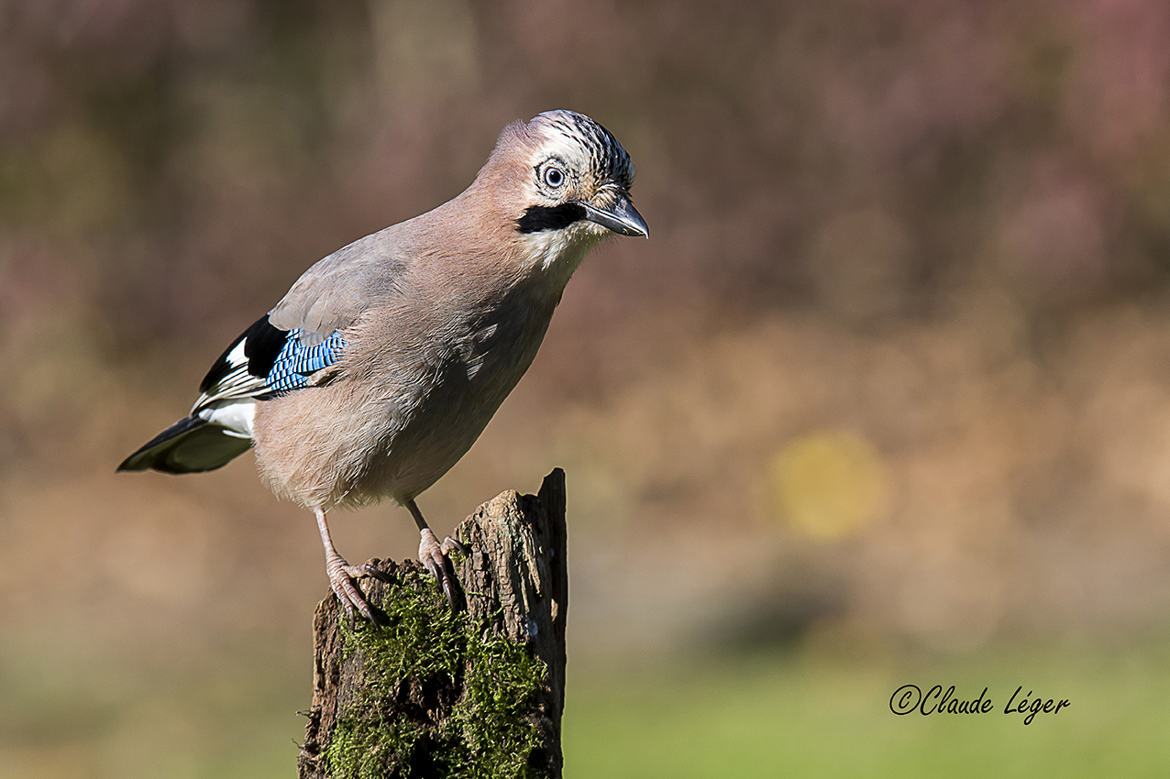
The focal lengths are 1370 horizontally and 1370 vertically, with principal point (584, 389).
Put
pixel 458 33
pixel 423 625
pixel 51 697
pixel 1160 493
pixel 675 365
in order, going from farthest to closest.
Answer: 1. pixel 458 33
2. pixel 675 365
3. pixel 1160 493
4. pixel 51 697
5. pixel 423 625

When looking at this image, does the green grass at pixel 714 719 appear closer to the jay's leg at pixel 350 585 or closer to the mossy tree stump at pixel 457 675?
the jay's leg at pixel 350 585

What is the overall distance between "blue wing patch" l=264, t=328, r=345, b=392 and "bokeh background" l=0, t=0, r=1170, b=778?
2995 mm

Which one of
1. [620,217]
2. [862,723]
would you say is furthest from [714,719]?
[620,217]

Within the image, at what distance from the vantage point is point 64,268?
32.2 feet

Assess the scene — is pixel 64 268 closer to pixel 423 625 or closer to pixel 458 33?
pixel 458 33

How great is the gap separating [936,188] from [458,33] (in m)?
3.77

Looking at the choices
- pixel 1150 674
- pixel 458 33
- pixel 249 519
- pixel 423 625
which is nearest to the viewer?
pixel 423 625

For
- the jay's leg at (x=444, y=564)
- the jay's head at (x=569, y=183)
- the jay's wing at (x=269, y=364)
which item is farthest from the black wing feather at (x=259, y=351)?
the jay's leg at (x=444, y=564)

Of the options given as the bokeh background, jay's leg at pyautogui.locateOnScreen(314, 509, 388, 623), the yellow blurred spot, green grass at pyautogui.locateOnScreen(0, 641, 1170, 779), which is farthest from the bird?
the yellow blurred spot

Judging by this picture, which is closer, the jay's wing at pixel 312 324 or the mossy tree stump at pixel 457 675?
the mossy tree stump at pixel 457 675

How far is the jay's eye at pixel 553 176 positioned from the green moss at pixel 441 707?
4.17 ft

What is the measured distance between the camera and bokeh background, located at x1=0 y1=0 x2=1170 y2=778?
7340mm

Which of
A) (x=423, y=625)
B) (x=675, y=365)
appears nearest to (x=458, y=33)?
(x=675, y=365)

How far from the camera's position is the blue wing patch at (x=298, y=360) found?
3967 mm
